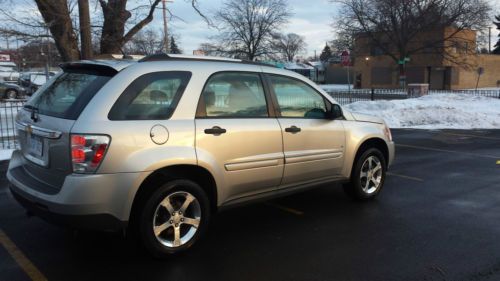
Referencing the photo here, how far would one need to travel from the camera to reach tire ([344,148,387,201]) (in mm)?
5824

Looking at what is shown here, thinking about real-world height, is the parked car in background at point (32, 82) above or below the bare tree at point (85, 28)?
below

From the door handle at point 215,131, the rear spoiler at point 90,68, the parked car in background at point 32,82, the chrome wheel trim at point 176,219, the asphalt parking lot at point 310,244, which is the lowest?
the asphalt parking lot at point 310,244

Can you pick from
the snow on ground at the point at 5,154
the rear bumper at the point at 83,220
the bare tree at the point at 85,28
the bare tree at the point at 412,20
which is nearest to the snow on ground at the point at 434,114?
the bare tree at the point at 85,28

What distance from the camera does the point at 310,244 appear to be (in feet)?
14.8

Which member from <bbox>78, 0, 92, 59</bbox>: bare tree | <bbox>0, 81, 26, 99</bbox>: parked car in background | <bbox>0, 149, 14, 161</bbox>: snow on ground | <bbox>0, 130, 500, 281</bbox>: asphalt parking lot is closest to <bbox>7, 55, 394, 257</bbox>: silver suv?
<bbox>0, 130, 500, 281</bbox>: asphalt parking lot

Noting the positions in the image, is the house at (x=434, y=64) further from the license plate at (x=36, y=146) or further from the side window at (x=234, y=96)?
the license plate at (x=36, y=146)

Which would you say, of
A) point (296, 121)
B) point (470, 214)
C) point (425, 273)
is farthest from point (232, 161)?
point (470, 214)

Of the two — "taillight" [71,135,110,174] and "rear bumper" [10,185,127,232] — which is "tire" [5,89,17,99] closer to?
"rear bumper" [10,185,127,232]

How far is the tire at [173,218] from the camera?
3.93 metres

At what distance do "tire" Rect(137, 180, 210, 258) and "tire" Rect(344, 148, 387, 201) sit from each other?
2275mm

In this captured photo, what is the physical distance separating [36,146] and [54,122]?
1.22ft

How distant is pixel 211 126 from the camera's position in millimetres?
4230

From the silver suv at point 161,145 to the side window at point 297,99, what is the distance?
0.02 m

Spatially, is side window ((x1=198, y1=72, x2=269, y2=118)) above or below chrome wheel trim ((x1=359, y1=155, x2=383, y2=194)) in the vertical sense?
above
